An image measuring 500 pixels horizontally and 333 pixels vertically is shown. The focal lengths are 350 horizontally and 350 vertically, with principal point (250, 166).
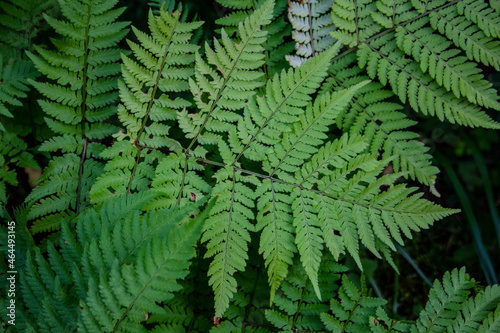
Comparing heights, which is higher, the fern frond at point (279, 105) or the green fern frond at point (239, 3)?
the green fern frond at point (239, 3)

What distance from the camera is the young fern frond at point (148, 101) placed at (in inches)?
76.0

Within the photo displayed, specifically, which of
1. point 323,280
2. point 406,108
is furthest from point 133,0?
point 323,280

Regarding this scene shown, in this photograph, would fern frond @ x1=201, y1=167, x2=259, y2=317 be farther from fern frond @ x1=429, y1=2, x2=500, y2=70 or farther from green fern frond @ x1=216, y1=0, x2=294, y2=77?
fern frond @ x1=429, y1=2, x2=500, y2=70

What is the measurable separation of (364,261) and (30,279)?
2.25m

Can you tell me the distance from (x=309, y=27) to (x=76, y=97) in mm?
1473

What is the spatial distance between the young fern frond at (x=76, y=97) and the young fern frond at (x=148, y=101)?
0.62ft

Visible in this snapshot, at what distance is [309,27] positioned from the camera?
2.17m

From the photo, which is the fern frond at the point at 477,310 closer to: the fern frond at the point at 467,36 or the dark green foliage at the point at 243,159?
the dark green foliage at the point at 243,159

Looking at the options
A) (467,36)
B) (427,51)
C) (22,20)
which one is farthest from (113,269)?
(467,36)

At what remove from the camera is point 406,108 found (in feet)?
9.12

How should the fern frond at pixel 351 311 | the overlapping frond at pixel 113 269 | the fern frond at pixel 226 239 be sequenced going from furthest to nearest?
the fern frond at pixel 351 311 → the fern frond at pixel 226 239 → the overlapping frond at pixel 113 269

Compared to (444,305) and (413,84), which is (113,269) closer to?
(444,305)

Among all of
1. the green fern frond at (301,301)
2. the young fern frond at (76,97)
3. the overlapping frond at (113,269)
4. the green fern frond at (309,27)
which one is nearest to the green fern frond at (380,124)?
the green fern frond at (309,27)

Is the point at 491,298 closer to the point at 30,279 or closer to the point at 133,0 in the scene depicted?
the point at 30,279
